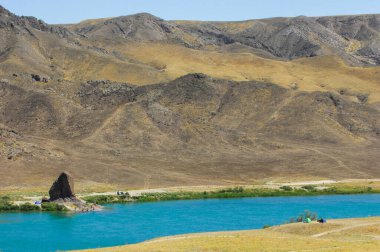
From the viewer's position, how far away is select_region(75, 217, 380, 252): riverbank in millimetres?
51656

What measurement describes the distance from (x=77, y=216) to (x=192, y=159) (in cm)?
6762

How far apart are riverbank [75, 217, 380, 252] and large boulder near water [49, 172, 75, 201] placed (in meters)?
39.2

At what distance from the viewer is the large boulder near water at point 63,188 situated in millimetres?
99938

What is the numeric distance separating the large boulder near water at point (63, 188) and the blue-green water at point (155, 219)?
6.12m

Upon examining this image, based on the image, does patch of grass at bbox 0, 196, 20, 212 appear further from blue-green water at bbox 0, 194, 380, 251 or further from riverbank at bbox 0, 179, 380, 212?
blue-green water at bbox 0, 194, 380, 251

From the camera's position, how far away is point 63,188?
10050cm

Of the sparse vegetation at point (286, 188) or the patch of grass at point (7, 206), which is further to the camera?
the sparse vegetation at point (286, 188)

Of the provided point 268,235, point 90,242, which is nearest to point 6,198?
point 90,242

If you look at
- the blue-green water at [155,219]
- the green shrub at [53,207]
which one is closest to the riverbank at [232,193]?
the blue-green water at [155,219]

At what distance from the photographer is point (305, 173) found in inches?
5994

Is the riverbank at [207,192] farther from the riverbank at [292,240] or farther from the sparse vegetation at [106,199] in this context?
the riverbank at [292,240]

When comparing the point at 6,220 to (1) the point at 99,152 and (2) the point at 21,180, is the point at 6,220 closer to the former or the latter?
(2) the point at 21,180

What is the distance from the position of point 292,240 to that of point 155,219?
34.1m

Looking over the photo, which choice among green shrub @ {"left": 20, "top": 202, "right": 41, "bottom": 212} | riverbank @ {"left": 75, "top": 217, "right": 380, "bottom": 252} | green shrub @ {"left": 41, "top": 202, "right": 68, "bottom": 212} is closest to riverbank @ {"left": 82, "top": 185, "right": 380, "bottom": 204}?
green shrub @ {"left": 41, "top": 202, "right": 68, "bottom": 212}
